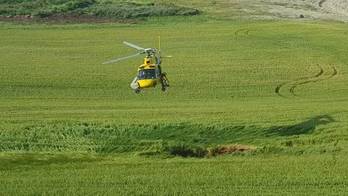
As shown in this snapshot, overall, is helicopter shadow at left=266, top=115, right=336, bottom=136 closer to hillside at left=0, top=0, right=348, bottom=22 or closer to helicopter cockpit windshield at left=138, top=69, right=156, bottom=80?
helicopter cockpit windshield at left=138, top=69, right=156, bottom=80

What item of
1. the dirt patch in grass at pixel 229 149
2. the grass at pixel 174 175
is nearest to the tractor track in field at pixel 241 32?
the dirt patch in grass at pixel 229 149

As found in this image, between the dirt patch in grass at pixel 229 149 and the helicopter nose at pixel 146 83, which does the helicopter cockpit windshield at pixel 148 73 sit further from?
the dirt patch in grass at pixel 229 149

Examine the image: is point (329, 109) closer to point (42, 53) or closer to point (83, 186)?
point (83, 186)

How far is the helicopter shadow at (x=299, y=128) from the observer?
29.9 meters

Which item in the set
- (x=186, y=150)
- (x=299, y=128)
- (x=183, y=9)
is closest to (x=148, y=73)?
(x=186, y=150)

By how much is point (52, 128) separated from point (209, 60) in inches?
764

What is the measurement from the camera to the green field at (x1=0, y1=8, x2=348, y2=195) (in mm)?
23391

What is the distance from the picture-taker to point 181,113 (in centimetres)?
3462

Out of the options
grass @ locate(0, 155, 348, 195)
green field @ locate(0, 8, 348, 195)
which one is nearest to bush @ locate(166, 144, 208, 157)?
green field @ locate(0, 8, 348, 195)

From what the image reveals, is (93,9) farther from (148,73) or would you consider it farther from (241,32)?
(148,73)

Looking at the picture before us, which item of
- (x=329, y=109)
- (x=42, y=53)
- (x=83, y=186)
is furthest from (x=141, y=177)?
(x=42, y=53)

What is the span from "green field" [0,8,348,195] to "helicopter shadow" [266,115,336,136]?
8cm

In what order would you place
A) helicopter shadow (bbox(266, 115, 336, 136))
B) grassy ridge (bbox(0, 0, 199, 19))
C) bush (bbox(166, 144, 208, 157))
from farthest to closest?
1. grassy ridge (bbox(0, 0, 199, 19))
2. helicopter shadow (bbox(266, 115, 336, 136))
3. bush (bbox(166, 144, 208, 157))

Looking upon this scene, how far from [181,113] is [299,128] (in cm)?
653
